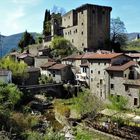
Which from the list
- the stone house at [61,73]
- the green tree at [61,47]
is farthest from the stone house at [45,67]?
the green tree at [61,47]

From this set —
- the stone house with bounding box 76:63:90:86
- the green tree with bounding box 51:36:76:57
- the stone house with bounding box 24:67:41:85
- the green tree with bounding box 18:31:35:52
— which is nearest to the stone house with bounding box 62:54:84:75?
the stone house with bounding box 76:63:90:86

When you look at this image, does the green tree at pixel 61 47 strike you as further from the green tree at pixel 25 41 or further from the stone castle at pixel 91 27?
the green tree at pixel 25 41

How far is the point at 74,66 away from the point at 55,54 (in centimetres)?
1277

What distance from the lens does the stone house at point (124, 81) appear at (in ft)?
144

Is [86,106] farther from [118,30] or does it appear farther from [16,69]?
[118,30]

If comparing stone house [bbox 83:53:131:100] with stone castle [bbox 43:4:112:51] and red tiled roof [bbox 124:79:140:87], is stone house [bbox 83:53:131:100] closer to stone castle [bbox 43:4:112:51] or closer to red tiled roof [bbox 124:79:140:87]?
red tiled roof [bbox 124:79:140:87]

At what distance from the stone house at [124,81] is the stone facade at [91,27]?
2140 centimetres

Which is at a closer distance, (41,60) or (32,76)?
(32,76)

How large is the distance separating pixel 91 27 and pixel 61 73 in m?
14.6

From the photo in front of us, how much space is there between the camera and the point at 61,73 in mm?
60250

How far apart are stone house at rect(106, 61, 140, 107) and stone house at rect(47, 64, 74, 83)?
1378cm

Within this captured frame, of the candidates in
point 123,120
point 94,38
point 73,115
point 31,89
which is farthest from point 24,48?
point 123,120

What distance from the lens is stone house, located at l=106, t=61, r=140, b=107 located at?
44031 mm

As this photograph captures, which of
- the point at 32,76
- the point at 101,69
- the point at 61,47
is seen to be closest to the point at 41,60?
the point at 32,76
